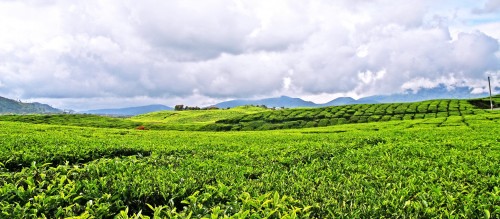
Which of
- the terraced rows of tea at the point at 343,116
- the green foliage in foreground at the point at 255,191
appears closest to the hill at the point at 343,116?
the terraced rows of tea at the point at 343,116

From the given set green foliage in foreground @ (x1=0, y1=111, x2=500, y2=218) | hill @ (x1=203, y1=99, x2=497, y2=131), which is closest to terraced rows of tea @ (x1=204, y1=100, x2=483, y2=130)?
hill @ (x1=203, y1=99, x2=497, y2=131)

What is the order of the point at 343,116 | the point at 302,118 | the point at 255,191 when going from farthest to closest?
the point at 302,118 < the point at 343,116 < the point at 255,191

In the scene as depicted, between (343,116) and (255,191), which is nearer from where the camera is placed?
(255,191)

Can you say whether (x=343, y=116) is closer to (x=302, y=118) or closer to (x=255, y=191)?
(x=302, y=118)

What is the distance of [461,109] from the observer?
8450 cm

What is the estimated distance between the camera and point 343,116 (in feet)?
299

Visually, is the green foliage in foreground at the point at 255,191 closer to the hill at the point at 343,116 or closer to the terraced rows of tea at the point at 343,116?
the hill at the point at 343,116

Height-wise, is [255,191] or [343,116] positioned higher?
[255,191]

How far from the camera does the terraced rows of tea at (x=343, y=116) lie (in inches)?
3322

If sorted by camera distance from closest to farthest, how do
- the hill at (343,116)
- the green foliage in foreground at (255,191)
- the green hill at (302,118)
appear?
the green foliage in foreground at (255,191) → the green hill at (302,118) → the hill at (343,116)

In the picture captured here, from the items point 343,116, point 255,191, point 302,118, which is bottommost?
point 302,118

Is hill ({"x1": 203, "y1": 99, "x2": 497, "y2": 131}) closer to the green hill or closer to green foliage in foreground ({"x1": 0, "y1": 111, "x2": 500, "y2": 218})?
the green hill

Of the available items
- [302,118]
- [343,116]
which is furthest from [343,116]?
[302,118]

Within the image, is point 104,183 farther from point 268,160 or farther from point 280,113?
point 280,113
